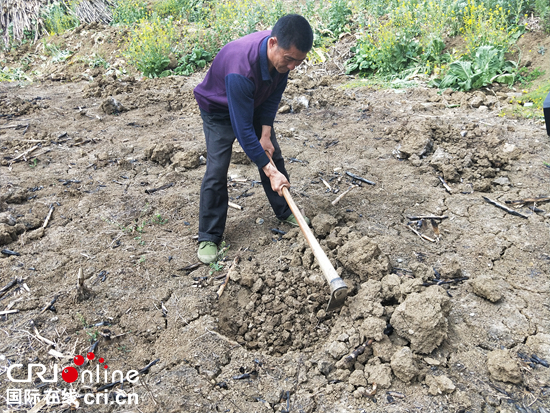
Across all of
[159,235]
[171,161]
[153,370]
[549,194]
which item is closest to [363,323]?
[153,370]

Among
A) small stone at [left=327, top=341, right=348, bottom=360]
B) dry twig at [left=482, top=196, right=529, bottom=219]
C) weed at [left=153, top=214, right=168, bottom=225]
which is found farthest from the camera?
weed at [left=153, top=214, right=168, bottom=225]

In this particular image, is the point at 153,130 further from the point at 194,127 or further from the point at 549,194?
the point at 549,194

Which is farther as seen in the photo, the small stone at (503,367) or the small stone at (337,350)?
the small stone at (337,350)

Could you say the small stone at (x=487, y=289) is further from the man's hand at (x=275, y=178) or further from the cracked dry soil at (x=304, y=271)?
the man's hand at (x=275, y=178)

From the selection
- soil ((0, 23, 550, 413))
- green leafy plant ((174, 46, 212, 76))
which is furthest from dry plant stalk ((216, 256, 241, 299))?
green leafy plant ((174, 46, 212, 76))

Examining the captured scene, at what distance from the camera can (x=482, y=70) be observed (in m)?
6.02

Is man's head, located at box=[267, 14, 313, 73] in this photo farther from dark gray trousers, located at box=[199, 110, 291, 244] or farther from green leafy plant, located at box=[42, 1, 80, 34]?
green leafy plant, located at box=[42, 1, 80, 34]

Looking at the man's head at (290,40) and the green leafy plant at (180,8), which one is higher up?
the man's head at (290,40)

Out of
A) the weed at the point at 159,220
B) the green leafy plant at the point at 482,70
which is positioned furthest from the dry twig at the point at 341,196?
the green leafy plant at the point at 482,70

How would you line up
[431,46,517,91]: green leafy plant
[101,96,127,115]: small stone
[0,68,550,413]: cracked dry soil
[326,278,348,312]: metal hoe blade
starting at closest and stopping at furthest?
[0,68,550,413]: cracked dry soil
[326,278,348,312]: metal hoe blade
[431,46,517,91]: green leafy plant
[101,96,127,115]: small stone

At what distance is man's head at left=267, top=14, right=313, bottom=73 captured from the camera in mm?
2516

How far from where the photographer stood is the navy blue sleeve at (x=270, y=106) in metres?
3.27

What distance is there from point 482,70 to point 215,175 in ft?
16.2

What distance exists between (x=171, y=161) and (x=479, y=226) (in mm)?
3482
